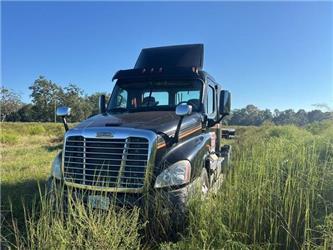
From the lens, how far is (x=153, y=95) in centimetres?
598

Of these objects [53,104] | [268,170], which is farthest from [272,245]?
[53,104]

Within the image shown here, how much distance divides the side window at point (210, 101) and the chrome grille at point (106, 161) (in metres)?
2.20

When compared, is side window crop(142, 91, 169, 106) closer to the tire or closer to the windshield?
the windshield

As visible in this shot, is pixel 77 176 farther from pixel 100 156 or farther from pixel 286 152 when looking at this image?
pixel 286 152

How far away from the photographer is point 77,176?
4441mm

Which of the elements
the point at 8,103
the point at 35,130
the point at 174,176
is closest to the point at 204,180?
the point at 174,176

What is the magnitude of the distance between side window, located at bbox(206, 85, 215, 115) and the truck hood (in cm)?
60

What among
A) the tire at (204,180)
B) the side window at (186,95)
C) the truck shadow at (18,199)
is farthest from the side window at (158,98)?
the truck shadow at (18,199)

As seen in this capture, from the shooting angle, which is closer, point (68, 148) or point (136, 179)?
point (136, 179)

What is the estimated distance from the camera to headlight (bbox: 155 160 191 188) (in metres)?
3.93

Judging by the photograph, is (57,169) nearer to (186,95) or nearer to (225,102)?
(186,95)

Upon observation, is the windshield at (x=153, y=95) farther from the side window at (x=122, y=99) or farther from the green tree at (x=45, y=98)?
the green tree at (x=45, y=98)

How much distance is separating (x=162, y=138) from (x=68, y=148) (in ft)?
4.50

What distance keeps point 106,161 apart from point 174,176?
942 millimetres
